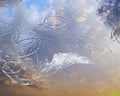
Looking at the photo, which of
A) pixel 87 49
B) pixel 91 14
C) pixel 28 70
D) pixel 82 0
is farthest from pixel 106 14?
pixel 28 70

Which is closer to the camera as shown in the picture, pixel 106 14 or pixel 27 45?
pixel 27 45

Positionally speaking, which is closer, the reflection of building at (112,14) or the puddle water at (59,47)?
the puddle water at (59,47)

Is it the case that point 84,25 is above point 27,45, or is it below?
above

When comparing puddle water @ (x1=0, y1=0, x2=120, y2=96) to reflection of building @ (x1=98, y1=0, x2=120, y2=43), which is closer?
puddle water @ (x1=0, y1=0, x2=120, y2=96)

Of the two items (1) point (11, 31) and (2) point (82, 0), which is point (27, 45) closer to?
(1) point (11, 31)

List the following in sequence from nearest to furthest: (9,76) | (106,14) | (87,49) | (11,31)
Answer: (9,76) < (87,49) < (11,31) < (106,14)
